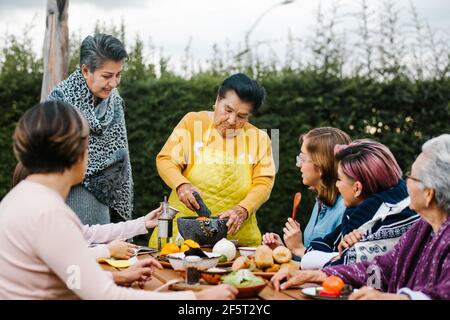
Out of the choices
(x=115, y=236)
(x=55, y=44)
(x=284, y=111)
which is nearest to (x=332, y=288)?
(x=115, y=236)

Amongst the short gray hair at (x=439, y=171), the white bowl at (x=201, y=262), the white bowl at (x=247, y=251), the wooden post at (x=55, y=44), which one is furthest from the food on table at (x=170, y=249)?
the wooden post at (x=55, y=44)

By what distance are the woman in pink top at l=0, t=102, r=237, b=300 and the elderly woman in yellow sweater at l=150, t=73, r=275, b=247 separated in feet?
5.68

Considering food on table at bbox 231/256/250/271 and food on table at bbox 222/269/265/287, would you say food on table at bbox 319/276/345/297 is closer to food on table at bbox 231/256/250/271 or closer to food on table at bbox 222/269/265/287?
food on table at bbox 222/269/265/287

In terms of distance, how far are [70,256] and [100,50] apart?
2.06 metres

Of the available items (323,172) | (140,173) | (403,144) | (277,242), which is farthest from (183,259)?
(403,144)

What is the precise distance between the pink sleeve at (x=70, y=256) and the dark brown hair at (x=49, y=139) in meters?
0.19

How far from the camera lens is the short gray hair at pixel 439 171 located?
234 centimetres

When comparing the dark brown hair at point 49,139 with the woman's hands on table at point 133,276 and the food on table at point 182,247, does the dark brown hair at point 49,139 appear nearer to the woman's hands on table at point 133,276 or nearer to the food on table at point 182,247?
the woman's hands on table at point 133,276

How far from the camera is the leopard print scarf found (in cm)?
392

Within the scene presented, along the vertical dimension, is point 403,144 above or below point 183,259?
above

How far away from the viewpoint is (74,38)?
7.45 metres
